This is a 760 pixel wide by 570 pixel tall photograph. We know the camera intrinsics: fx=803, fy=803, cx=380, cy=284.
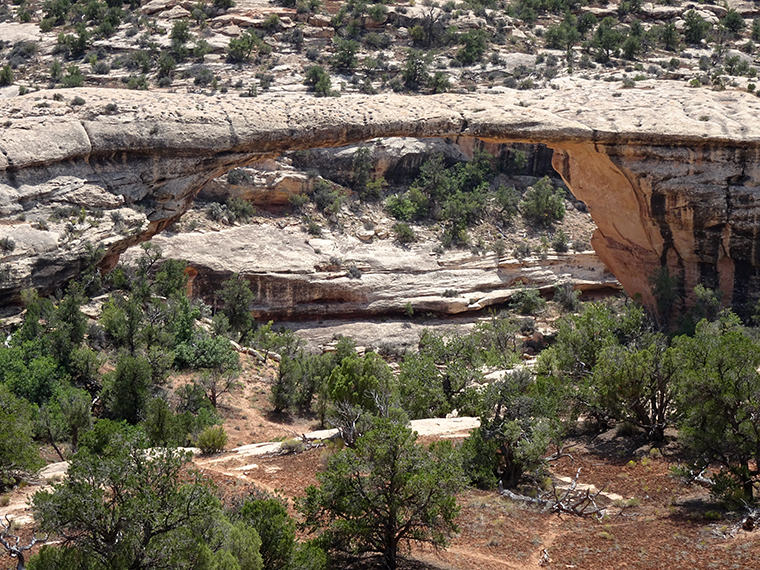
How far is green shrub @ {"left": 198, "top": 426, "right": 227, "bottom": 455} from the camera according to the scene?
17.6 metres

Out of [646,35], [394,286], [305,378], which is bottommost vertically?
[394,286]

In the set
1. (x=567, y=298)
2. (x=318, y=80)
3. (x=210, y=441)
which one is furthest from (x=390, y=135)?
(x=567, y=298)

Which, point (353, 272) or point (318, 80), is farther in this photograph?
point (318, 80)

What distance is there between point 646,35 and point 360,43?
1584 cm

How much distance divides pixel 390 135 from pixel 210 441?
1332 centimetres

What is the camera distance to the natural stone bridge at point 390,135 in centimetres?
2350

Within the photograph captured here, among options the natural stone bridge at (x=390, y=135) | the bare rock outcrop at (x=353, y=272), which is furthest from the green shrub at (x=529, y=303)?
the natural stone bridge at (x=390, y=135)

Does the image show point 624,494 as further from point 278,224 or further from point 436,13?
point 436,13

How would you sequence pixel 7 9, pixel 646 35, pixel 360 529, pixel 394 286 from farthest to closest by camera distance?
pixel 7 9 → pixel 646 35 → pixel 394 286 → pixel 360 529

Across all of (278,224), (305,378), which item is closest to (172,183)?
(305,378)

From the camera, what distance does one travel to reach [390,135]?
27.1m

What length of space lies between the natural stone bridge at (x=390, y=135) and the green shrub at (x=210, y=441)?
8.30 m

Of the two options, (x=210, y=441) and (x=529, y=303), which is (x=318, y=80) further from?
(x=210, y=441)

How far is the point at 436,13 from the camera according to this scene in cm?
4881
